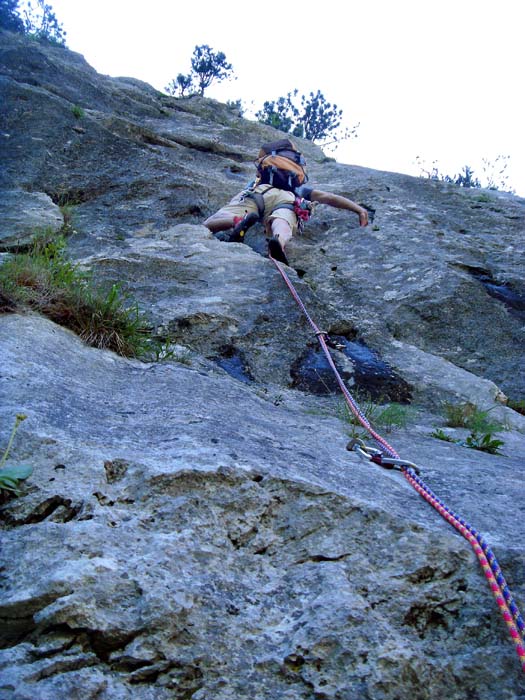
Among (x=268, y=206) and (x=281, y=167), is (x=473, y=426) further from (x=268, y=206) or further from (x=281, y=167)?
(x=281, y=167)

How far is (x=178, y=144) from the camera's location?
364 inches

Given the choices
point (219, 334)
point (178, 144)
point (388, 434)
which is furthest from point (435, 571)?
point (178, 144)

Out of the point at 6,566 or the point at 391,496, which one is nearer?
the point at 6,566

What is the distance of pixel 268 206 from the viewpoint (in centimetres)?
652

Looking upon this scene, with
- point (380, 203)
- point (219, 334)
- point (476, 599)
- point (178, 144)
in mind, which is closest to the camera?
point (476, 599)

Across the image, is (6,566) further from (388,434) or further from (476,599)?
(388,434)

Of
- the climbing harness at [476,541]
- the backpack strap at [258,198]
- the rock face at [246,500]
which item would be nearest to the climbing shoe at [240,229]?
the rock face at [246,500]

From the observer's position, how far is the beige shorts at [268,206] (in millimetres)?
6188

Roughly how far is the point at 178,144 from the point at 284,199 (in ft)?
11.8

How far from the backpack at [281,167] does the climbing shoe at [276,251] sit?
4.76ft

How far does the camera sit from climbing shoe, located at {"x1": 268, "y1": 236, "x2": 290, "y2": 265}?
5.45m

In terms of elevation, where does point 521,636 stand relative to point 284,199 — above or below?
below

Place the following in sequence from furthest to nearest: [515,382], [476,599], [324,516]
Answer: [515,382] < [324,516] < [476,599]

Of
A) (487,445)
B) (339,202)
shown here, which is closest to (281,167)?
(339,202)
